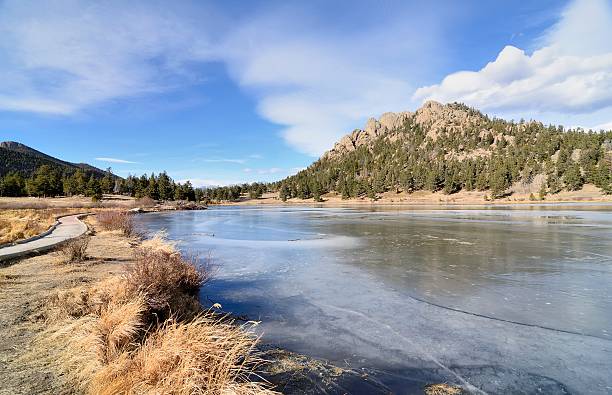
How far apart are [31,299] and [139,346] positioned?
5.02 metres

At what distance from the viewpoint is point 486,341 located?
706 centimetres

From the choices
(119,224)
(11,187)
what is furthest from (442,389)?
(11,187)

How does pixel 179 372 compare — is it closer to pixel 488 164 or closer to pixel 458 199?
pixel 458 199

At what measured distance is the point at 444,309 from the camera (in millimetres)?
9000

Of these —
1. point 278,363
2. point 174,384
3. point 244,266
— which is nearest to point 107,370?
point 174,384

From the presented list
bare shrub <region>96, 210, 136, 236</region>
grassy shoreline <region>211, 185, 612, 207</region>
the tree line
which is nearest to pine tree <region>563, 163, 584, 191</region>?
grassy shoreline <region>211, 185, 612, 207</region>

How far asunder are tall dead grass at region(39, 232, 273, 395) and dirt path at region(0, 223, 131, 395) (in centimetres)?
28

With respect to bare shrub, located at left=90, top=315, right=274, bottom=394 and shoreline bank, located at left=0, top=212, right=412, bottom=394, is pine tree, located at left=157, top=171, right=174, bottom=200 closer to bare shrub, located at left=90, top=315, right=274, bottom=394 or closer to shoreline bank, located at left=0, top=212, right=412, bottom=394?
shoreline bank, located at left=0, top=212, right=412, bottom=394

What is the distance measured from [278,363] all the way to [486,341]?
4072 millimetres

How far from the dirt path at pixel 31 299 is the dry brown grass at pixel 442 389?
5110 millimetres

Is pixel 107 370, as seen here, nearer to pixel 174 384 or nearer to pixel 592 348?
pixel 174 384

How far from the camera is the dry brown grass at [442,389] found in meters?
5.29

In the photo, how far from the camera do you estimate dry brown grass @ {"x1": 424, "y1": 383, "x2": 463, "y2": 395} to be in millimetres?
5293

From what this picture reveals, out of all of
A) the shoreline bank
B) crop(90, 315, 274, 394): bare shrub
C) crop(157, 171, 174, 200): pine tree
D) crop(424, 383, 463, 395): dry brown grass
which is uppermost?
crop(157, 171, 174, 200): pine tree
